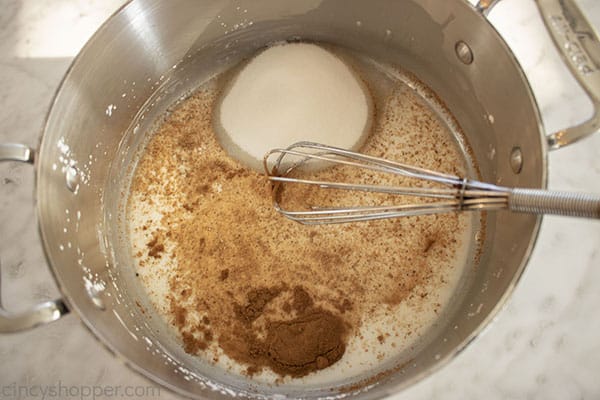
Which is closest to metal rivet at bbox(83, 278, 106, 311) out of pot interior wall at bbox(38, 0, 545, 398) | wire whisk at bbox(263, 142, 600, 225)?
pot interior wall at bbox(38, 0, 545, 398)

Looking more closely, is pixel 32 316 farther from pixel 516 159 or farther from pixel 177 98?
pixel 516 159

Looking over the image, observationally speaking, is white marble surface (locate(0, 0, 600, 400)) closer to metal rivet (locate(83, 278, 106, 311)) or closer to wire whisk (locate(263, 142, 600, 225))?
metal rivet (locate(83, 278, 106, 311))

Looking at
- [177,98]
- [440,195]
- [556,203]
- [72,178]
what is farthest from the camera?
[177,98]

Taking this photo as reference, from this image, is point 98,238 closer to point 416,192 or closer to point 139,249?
point 139,249

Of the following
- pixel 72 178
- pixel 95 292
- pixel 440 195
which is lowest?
pixel 95 292

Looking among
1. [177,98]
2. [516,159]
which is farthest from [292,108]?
[516,159]

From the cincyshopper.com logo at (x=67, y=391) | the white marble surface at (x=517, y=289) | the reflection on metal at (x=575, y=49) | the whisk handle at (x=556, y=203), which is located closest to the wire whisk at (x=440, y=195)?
the whisk handle at (x=556, y=203)

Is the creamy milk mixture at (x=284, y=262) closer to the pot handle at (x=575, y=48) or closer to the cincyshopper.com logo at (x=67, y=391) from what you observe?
the cincyshopper.com logo at (x=67, y=391)
